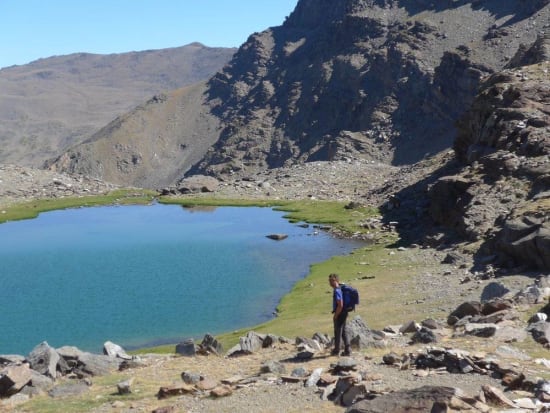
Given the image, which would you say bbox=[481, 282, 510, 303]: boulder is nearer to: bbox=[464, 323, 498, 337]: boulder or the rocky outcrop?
the rocky outcrop

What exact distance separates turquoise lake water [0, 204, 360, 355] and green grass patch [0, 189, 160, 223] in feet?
32.1

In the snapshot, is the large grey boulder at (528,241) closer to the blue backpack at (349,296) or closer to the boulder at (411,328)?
the boulder at (411,328)

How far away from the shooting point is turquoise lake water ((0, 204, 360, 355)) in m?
48.1

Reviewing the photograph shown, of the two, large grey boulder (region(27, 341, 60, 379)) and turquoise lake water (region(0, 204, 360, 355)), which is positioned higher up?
large grey boulder (region(27, 341, 60, 379))

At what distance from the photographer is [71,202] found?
135 meters

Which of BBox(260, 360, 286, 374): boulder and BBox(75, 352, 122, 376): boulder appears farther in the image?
BBox(75, 352, 122, 376): boulder

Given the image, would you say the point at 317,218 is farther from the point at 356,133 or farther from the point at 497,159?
the point at 356,133

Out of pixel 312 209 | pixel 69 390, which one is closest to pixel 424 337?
pixel 69 390

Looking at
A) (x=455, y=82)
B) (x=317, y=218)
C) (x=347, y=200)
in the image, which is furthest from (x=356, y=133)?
(x=317, y=218)

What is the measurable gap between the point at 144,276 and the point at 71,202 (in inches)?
2941

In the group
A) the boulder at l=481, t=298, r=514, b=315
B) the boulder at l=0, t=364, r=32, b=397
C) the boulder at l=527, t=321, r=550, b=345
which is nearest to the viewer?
the boulder at l=0, t=364, r=32, b=397

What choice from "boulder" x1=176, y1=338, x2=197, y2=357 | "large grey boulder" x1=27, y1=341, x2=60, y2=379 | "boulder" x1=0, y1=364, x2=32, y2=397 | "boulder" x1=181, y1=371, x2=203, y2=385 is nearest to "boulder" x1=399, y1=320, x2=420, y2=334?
"boulder" x1=176, y1=338, x2=197, y2=357

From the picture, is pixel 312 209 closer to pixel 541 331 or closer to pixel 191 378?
pixel 541 331

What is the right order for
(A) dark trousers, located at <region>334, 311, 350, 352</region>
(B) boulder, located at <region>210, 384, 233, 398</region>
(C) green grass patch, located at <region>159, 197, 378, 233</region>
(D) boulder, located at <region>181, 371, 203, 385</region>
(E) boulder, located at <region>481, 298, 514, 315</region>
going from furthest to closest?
(C) green grass patch, located at <region>159, 197, 378, 233</region> → (E) boulder, located at <region>481, 298, 514, 315</region> → (A) dark trousers, located at <region>334, 311, 350, 352</region> → (D) boulder, located at <region>181, 371, 203, 385</region> → (B) boulder, located at <region>210, 384, 233, 398</region>
